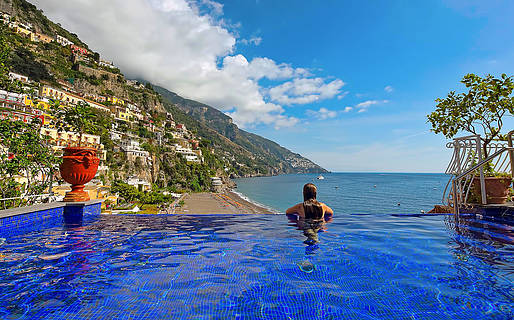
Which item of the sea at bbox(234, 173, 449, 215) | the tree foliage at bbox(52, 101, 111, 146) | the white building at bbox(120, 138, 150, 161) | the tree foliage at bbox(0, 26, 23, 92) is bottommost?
the sea at bbox(234, 173, 449, 215)

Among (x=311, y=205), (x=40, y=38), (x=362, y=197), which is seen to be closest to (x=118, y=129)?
(x=40, y=38)

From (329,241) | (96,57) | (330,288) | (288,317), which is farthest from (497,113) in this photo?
(96,57)

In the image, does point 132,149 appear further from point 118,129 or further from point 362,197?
point 362,197

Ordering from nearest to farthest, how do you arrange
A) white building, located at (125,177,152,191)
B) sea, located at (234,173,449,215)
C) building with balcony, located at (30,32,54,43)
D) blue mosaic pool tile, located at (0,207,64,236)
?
blue mosaic pool tile, located at (0,207,64,236)
sea, located at (234,173,449,215)
white building, located at (125,177,152,191)
building with balcony, located at (30,32,54,43)

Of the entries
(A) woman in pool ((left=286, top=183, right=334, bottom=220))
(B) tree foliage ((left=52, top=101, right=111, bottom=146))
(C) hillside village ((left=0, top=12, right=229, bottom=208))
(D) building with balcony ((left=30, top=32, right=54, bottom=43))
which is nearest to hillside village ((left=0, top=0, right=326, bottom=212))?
(C) hillside village ((left=0, top=12, right=229, bottom=208))

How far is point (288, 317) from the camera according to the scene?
2.02 meters

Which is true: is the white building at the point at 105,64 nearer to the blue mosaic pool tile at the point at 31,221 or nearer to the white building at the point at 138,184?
the white building at the point at 138,184

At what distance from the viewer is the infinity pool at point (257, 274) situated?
213 cm

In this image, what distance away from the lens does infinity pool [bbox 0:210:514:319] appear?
2.13 m

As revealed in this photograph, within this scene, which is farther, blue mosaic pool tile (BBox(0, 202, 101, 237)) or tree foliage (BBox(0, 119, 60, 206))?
tree foliage (BBox(0, 119, 60, 206))

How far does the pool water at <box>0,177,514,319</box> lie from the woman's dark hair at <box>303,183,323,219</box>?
0.50 metres

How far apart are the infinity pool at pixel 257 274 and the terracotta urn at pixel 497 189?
1.47 m

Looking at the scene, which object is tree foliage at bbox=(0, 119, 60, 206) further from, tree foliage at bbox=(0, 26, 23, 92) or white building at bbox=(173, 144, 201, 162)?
white building at bbox=(173, 144, 201, 162)

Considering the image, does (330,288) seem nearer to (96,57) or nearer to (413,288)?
(413,288)
